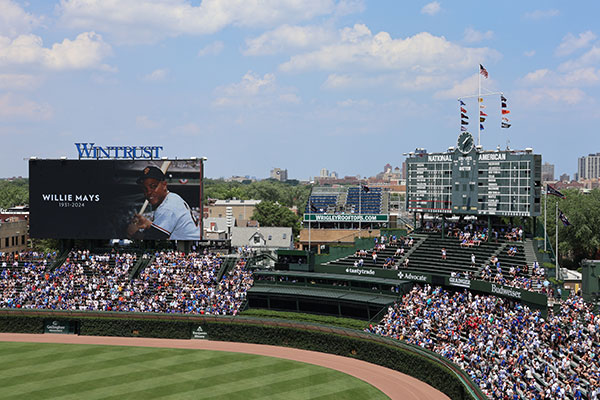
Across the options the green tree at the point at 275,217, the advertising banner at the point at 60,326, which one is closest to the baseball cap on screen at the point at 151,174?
the advertising banner at the point at 60,326

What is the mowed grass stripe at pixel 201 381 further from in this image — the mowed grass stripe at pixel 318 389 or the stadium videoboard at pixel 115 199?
the stadium videoboard at pixel 115 199

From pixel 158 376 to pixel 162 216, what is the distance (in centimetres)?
1971

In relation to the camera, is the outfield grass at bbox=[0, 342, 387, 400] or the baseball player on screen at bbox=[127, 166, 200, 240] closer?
the outfield grass at bbox=[0, 342, 387, 400]

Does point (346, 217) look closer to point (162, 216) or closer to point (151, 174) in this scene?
point (162, 216)

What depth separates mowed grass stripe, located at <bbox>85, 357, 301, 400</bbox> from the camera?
113 feet

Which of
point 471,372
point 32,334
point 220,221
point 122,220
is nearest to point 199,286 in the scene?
point 122,220

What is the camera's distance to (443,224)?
168ft

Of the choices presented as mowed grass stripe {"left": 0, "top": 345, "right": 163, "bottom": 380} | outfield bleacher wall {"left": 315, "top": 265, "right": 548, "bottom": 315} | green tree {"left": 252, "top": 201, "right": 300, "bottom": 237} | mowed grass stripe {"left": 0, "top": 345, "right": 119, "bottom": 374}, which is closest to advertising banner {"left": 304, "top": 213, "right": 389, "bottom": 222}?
outfield bleacher wall {"left": 315, "top": 265, "right": 548, "bottom": 315}

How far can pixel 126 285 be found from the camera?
179ft

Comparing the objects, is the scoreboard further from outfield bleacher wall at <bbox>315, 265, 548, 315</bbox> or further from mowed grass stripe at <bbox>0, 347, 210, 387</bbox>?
mowed grass stripe at <bbox>0, 347, 210, 387</bbox>

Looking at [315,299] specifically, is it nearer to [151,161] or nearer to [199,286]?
[199,286]

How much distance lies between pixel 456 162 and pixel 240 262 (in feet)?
67.8

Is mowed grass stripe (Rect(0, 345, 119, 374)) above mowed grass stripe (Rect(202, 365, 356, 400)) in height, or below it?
above

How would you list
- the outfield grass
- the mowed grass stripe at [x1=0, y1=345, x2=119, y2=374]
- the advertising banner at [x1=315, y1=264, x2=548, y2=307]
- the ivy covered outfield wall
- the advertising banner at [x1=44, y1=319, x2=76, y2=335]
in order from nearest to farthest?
1. the outfield grass
2. the advertising banner at [x1=315, y1=264, x2=548, y2=307]
3. the ivy covered outfield wall
4. the mowed grass stripe at [x1=0, y1=345, x2=119, y2=374]
5. the advertising banner at [x1=44, y1=319, x2=76, y2=335]
